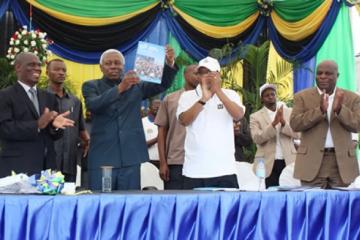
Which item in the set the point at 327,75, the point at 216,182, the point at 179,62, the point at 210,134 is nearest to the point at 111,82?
the point at 210,134

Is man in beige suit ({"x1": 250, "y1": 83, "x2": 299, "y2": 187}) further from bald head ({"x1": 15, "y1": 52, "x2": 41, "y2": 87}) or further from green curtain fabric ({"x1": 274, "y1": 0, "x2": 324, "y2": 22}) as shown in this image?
green curtain fabric ({"x1": 274, "y1": 0, "x2": 324, "y2": 22})

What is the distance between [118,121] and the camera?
4695 millimetres

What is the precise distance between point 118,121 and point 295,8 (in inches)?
204

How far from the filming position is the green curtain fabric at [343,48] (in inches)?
342

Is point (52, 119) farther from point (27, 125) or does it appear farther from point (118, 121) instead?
point (118, 121)

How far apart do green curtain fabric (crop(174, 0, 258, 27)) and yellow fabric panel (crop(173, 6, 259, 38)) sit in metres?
0.05

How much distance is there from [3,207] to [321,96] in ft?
8.09

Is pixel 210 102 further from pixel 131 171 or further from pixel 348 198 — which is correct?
pixel 348 198

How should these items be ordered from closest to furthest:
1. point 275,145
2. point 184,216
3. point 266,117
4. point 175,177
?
point 184,216, point 175,177, point 275,145, point 266,117

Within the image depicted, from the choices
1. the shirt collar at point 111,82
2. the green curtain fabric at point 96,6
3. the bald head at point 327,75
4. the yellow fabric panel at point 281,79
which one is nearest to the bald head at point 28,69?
the shirt collar at point 111,82

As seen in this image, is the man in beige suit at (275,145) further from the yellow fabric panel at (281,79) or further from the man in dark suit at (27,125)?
the yellow fabric panel at (281,79)

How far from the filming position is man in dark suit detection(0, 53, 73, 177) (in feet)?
13.6

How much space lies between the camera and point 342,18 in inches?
346

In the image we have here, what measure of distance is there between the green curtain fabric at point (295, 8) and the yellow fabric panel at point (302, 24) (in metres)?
0.06
